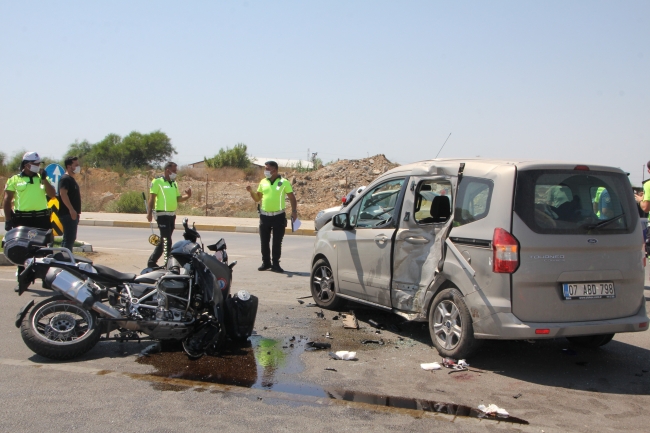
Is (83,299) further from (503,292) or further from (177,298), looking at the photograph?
(503,292)

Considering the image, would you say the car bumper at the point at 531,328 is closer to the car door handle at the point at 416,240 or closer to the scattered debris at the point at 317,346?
the car door handle at the point at 416,240

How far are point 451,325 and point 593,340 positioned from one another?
1.58 m

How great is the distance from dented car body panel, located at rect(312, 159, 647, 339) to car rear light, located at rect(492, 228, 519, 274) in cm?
5

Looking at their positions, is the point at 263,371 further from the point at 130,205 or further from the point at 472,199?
the point at 130,205

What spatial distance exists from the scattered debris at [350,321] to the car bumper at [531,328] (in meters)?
2.00

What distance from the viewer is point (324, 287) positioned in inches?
327

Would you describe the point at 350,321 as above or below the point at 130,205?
below

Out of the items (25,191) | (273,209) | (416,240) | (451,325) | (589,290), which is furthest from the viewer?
(273,209)

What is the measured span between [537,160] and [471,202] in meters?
0.69

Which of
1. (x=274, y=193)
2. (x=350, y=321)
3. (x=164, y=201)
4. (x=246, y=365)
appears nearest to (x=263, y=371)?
(x=246, y=365)

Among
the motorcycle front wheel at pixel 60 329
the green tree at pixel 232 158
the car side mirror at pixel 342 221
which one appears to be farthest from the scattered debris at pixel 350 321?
the green tree at pixel 232 158

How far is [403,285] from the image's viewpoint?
21.9 ft

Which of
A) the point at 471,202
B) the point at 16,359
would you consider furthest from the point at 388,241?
the point at 16,359

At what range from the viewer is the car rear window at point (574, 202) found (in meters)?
5.50
